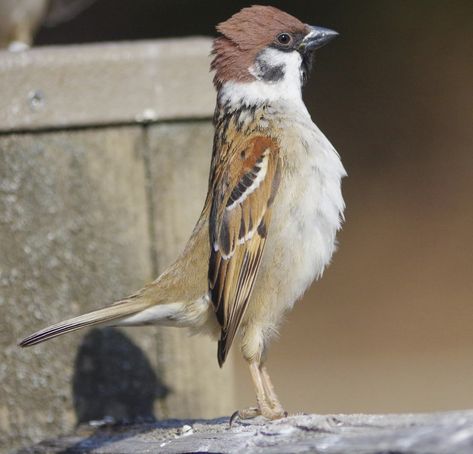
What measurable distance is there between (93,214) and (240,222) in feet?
1.52

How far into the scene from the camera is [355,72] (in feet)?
30.2

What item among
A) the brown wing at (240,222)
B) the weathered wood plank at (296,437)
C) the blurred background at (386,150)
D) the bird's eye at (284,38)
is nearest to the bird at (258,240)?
the brown wing at (240,222)

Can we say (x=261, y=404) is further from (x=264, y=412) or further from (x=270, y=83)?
(x=270, y=83)

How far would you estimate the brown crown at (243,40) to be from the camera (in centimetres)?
367

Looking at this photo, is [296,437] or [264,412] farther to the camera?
[264,412]

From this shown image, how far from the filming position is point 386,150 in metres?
8.81

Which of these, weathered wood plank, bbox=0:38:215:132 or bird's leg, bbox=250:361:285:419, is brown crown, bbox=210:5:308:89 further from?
bird's leg, bbox=250:361:285:419

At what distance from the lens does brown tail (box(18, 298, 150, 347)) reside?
285 cm

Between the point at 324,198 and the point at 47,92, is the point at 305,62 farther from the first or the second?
the point at 47,92

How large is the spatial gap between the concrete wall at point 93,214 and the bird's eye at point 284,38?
532 mm

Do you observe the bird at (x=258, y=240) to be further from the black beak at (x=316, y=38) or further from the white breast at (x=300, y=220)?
the black beak at (x=316, y=38)

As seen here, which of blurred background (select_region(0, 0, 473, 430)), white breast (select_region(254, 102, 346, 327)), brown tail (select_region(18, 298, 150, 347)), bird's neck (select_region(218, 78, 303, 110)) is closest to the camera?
brown tail (select_region(18, 298, 150, 347))

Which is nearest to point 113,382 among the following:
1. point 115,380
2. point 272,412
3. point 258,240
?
point 115,380

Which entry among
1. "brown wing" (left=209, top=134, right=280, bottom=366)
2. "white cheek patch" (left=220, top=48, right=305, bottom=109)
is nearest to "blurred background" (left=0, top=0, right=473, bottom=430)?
"white cheek patch" (left=220, top=48, right=305, bottom=109)
